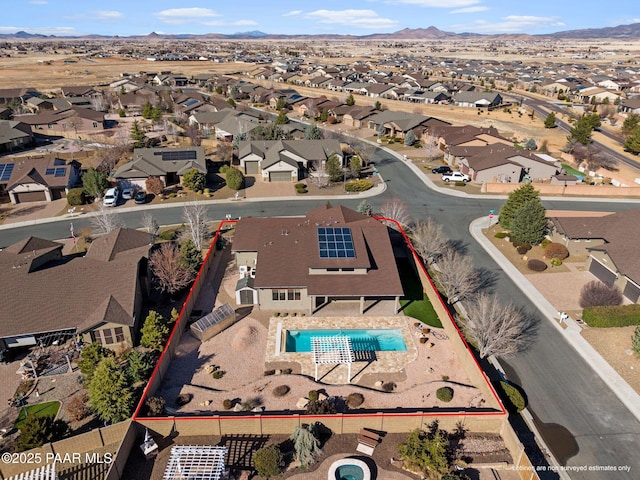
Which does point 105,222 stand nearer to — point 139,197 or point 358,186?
point 139,197

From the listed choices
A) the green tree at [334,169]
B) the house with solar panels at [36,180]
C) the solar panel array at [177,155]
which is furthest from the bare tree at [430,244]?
the house with solar panels at [36,180]

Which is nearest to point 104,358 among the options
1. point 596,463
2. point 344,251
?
point 344,251

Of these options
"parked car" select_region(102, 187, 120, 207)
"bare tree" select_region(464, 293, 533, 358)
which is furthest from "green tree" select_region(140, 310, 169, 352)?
"parked car" select_region(102, 187, 120, 207)

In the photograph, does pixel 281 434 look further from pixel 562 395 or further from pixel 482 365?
pixel 562 395

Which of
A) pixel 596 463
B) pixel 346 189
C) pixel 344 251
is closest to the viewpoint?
pixel 596 463

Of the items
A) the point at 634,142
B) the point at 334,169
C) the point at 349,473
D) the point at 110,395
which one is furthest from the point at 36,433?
the point at 634,142

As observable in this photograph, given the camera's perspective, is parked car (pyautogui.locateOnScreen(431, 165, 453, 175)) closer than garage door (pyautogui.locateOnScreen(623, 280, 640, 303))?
No

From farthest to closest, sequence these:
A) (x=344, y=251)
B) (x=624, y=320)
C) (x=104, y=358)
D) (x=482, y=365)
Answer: (x=344, y=251) → (x=624, y=320) → (x=482, y=365) → (x=104, y=358)

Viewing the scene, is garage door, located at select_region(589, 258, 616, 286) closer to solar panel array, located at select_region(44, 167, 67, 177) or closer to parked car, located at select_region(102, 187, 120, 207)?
parked car, located at select_region(102, 187, 120, 207)
